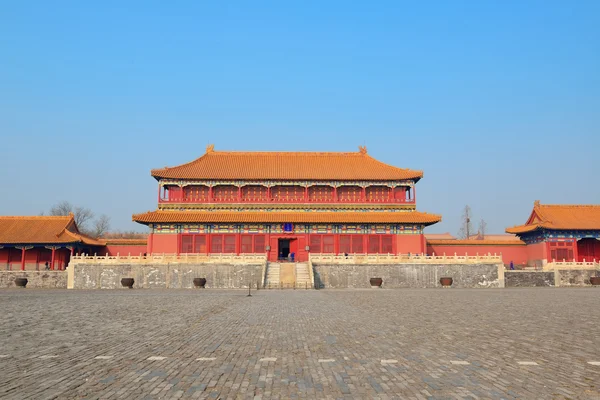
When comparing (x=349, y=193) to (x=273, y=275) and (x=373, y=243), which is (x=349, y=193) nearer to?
(x=373, y=243)

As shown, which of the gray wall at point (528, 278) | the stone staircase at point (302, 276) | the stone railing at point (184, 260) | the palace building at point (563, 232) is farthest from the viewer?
the palace building at point (563, 232)

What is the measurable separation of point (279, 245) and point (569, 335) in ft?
119

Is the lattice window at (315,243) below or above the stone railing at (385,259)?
above

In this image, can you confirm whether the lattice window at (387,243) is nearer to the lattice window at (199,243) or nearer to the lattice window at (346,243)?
the lattice window at (346,243)

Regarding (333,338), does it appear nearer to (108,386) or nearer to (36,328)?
(108,386)

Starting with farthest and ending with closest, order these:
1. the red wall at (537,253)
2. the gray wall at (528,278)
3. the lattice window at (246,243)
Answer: the red wall at (537,253) < the lattice window at (246,243) < the gray wall at (528,278)

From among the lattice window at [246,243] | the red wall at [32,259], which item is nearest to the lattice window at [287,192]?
the lattice window at [246,243]

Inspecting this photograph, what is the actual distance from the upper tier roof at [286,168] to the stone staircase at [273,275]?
12137 mm

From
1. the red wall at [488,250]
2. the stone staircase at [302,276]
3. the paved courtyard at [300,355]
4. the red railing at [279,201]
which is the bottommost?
the paved courtyard at [300,355]

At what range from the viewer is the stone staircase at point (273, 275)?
35934 mm

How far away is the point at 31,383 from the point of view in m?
7.79

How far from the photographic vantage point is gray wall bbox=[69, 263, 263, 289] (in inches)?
1478

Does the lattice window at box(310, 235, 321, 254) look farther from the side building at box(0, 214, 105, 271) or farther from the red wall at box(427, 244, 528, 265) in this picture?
the side building at box(0, 214, 105, 271)

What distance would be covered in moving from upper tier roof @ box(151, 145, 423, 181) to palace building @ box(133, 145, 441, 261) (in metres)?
0.10
